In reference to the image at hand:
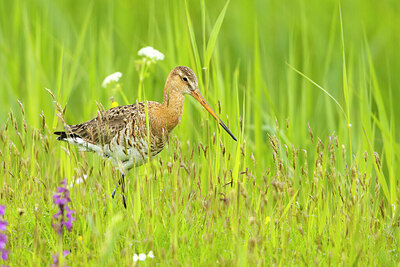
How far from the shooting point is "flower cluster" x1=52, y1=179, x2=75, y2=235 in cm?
389

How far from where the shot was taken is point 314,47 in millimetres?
8289

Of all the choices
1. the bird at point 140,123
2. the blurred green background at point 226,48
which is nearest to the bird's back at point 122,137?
the bird at point 140,123

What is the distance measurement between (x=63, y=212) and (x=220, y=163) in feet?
4.08

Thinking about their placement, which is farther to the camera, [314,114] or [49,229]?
[314,114]

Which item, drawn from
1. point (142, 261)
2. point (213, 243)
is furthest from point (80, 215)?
point (213, 243)

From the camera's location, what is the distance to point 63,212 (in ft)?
13.0

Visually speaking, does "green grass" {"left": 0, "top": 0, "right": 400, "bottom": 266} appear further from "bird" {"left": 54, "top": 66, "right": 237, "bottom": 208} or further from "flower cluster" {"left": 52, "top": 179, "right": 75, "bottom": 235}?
"bird" {"left": 54, "top": 66, "right": 237, "bottom": 208}

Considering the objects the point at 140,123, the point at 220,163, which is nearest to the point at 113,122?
the point at 140,123

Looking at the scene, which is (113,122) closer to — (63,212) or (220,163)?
(220,163)

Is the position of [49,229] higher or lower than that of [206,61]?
lower

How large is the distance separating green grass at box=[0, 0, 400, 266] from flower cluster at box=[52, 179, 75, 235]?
4.0 inches

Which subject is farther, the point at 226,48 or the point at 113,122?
the point at 226,48

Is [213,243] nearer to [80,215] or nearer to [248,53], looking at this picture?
[80,215]

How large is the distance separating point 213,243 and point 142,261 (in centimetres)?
43
